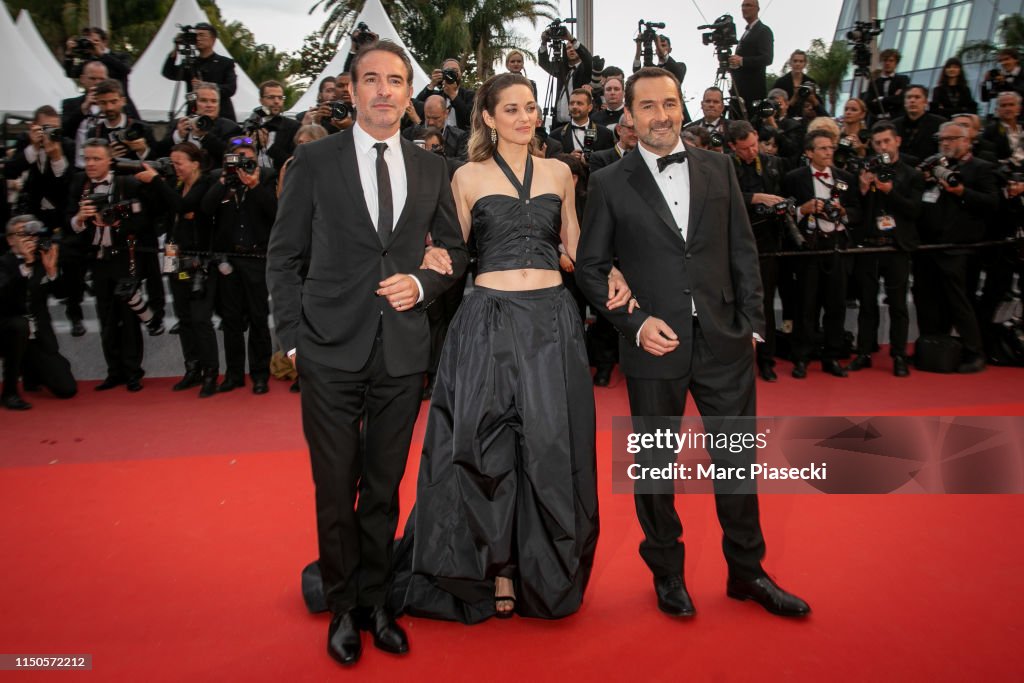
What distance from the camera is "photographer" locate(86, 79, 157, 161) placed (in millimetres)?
6777

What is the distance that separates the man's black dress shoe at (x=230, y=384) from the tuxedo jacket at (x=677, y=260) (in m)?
4.38

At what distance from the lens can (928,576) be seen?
10.3ft

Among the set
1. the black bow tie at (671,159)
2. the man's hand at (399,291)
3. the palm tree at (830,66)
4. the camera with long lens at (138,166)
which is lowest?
the camera with long lens at (138,166)

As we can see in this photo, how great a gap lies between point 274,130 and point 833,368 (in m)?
5.42

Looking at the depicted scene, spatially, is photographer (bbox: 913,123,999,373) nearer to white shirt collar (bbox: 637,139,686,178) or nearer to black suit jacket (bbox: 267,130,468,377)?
white shirt collar (bbox: 637,139,686,178)

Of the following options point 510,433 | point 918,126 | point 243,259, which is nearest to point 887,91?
point 918,126

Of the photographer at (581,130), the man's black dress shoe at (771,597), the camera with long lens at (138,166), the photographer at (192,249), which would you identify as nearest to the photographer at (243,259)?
the photographer at (192,249)

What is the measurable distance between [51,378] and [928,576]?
6.15m

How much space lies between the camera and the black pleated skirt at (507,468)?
2.90 metres

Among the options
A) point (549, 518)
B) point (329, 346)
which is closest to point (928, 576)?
point (549, 518)

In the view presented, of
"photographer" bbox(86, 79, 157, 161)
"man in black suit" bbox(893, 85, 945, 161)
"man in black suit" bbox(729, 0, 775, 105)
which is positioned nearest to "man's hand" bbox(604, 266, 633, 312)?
"photographer" bbox(86, 79, 157, 161)

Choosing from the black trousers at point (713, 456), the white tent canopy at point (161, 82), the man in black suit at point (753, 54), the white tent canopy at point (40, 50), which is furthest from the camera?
the white tent canopy at point (40, 50)

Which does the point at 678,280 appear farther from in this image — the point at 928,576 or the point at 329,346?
the point at 928,576

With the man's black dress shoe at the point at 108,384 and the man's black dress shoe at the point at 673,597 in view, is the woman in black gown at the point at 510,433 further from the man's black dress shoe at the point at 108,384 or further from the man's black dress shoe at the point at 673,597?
the man's black dress shoe at the point at 108,384
